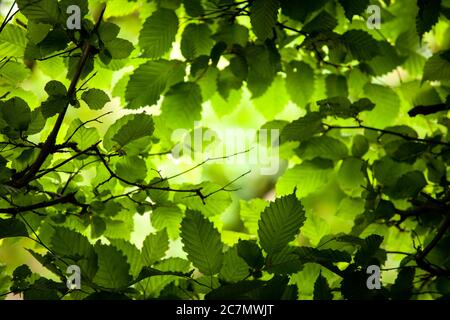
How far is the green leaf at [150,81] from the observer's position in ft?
4.75

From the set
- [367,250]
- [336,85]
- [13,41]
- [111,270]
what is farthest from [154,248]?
[336,85]

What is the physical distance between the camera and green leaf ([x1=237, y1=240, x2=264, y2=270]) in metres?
0.86

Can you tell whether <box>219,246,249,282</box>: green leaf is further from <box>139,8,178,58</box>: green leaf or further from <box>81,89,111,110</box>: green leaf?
<box>139,8,178,58</box>: green leaf

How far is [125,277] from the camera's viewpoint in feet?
2.85

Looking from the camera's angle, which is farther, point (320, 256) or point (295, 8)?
point (295, 8)

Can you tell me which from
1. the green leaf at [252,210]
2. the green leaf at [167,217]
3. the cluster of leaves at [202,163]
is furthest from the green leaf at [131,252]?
the green leaf at [252,210]

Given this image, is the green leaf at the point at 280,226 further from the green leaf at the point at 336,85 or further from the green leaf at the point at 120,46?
the green leaf at the point at 336,85

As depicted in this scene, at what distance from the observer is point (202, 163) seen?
48.6 inches

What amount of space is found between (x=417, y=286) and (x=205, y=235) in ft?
3.09

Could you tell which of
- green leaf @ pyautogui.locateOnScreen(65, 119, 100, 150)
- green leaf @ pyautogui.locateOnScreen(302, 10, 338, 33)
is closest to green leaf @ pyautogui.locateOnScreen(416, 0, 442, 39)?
green leaf @ pyautogui.locateOnScreen(302, 10, 338, 33)

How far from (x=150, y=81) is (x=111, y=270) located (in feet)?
2.35

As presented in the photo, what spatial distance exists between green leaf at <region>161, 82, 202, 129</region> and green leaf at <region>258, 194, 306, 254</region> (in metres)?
0.71

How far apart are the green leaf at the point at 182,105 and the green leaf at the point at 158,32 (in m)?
0.12

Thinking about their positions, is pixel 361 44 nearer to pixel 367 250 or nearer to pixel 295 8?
pixel 295 8
